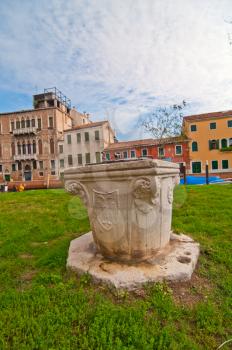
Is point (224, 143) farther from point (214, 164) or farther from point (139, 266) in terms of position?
point (139, 266)

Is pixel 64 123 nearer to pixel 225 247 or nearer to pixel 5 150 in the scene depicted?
pixel 5 150

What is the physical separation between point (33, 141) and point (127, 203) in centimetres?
3443

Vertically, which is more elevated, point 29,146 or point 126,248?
point 29,146

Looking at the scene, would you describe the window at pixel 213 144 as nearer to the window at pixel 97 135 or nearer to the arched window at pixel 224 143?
the arched window at pixel 224 143

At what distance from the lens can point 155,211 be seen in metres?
2.52

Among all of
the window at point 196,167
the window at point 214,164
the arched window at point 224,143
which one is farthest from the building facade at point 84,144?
the arched window at point 224,143

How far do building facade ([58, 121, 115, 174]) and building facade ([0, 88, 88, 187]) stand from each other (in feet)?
4.08

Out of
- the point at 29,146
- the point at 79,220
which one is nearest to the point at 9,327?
the point at 79,220


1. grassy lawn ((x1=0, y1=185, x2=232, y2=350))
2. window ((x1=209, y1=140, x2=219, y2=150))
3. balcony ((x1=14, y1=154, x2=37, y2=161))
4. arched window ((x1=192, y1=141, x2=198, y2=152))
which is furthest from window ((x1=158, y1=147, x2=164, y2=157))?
grassy lawn ((x1=0, y1=185, x2=232, y2=350))

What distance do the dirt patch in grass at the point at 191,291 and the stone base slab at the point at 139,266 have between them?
66 millimetres

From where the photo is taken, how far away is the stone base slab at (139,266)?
7.23 feet

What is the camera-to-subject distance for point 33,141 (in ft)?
111

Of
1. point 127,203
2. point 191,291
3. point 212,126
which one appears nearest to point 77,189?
point 127,203

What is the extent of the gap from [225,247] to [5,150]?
37442 millimetres
